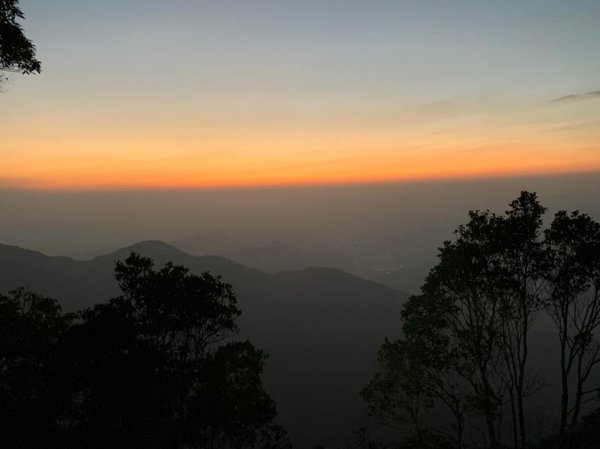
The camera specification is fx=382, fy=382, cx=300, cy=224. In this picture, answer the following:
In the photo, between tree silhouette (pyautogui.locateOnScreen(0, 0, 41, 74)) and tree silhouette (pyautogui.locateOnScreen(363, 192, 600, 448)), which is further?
tree silhouette (pyautogui.locateOnScreen(363, 192, 600, 448))

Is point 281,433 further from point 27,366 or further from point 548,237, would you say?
point 548,237

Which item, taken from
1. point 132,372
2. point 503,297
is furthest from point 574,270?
point 132,372

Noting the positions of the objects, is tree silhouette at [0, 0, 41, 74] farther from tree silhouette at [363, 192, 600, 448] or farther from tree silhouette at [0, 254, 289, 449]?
tree silhouette at [363, 192, 600, 448]

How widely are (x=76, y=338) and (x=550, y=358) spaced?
231 meters

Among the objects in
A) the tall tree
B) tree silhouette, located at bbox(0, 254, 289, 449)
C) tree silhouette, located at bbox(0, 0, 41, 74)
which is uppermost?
tree silhouette, located at bbox(0, 0, 41, 74)

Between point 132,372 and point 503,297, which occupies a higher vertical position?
point 503,297

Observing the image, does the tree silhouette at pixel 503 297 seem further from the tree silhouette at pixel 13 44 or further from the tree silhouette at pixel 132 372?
the tree silhouette at pixel 13 44

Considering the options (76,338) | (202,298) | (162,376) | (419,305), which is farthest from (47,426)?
(419,305)

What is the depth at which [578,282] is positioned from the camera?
1958 centimetres

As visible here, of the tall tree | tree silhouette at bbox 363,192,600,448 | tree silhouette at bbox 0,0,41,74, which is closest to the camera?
tree silhouette at bbox 0,0,41,74

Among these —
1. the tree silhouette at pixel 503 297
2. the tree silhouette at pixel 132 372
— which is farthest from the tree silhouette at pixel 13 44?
the tree silhouette at pixel 503 297

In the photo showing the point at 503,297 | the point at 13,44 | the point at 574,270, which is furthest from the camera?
the point at 503,297

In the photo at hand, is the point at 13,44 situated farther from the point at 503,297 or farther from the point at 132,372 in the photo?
the point at 503,297

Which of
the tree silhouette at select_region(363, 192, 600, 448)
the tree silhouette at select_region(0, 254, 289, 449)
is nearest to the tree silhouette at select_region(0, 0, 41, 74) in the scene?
the tree silhouette at select_region(0, 254, 289, 449)
